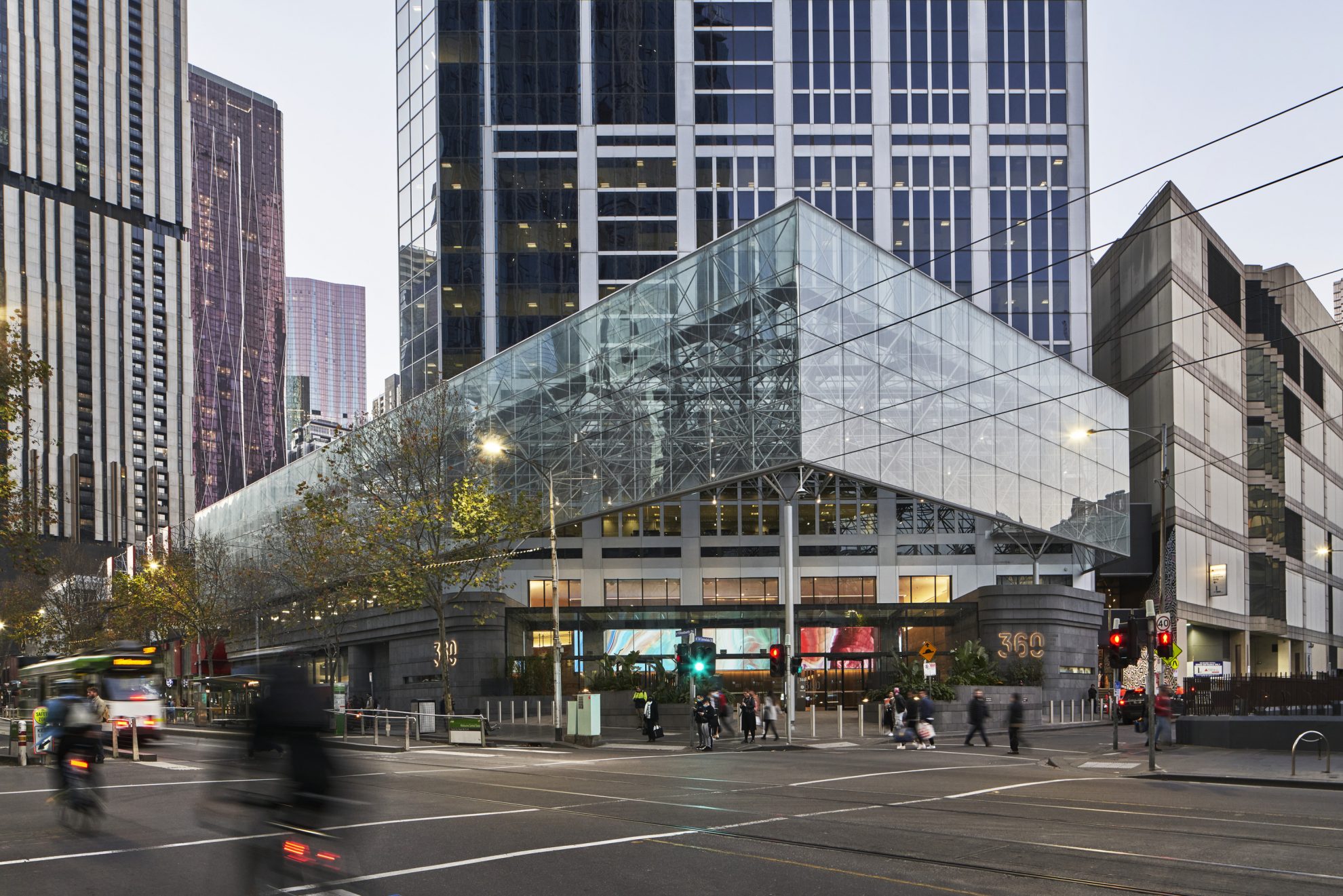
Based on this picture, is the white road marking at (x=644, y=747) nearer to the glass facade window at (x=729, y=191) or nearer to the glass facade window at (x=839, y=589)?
the glass facade window at (x=839, y=589)

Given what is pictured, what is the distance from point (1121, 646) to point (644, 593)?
39.7 m

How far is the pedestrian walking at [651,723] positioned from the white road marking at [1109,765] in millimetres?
14106

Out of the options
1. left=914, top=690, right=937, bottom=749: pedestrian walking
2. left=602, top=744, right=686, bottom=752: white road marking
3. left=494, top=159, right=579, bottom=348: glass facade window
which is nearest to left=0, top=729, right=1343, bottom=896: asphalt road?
left=914, top=690, right=937, bottom=749: pedestrian walking

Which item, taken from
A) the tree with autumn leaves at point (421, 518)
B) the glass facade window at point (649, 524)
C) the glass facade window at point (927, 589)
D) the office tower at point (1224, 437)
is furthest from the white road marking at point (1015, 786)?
the glass facade window at point (649, 524)

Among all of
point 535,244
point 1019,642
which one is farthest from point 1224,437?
point 535,244

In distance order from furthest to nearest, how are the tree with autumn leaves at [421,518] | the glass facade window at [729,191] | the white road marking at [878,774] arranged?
the glass facade window at [729,191] < the tree with autumn leaves at [421,518] < the white road marking at [878,774]

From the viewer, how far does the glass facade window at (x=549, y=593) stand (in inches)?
2608

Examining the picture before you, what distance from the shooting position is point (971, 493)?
178 feet

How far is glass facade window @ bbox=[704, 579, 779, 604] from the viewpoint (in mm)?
66250

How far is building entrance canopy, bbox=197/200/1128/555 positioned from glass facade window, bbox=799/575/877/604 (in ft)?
36.6

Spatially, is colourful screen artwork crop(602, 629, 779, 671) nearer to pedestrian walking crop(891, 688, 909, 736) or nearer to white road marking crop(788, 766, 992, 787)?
pedestrian walking crop(891, 688, 909, 736)

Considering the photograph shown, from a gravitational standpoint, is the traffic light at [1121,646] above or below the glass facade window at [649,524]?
below

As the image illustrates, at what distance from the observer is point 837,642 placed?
61.1 m

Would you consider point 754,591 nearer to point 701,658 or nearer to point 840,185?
point 840,185
